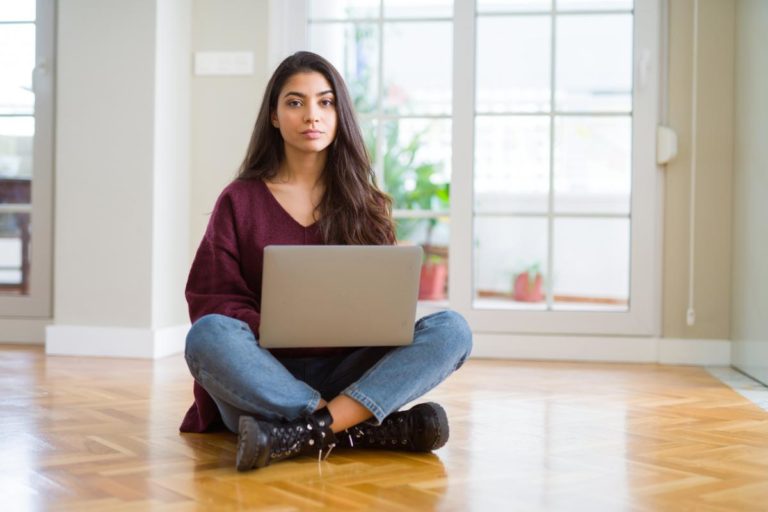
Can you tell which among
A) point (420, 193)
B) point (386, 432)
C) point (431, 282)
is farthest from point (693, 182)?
point (420, 193)

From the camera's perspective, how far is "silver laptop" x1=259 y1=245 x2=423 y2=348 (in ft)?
6.61

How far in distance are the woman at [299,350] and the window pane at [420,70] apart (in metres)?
3.68

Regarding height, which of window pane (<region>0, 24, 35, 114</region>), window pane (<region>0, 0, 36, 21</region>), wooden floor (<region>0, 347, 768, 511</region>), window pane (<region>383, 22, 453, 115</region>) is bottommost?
wooden floor (<region>0, 347, 768, 511</region>)

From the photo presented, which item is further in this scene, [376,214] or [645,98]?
[645,98]

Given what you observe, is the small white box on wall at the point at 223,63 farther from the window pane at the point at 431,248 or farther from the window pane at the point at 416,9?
the window pane at the point at 431,248

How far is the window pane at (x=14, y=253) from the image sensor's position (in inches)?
183

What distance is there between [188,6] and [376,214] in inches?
100

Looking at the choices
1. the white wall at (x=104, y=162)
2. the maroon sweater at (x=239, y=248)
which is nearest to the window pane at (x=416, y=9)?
the white wall at (x=104, y=162)

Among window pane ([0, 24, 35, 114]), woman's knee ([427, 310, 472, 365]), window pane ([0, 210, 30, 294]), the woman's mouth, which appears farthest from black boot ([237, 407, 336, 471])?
window pane ([0, 24, 35, 114])

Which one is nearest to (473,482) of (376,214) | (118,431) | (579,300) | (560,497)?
(560,497)

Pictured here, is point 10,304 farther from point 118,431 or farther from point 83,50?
point 118,431

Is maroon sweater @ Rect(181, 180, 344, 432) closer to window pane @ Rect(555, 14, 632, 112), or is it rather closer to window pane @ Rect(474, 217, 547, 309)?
window pane @ Rect(474, 217, 547, 309)

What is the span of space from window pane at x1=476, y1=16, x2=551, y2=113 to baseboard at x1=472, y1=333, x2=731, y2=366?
1.03 m

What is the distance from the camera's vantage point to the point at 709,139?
432 cm
